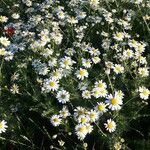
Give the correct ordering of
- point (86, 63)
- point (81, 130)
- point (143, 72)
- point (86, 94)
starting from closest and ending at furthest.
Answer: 1. point (81, 130)
2. point (86, 94)
3. point (143, 72)
4. point (86, 63)

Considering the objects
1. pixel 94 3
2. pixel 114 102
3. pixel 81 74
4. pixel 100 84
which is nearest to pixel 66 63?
pixel 81 74

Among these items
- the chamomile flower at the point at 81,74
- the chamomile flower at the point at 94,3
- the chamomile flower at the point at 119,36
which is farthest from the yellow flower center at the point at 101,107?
the chamomile flower at the point at 94,3

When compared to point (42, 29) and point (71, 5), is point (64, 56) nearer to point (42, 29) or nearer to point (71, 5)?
point (42, 29)

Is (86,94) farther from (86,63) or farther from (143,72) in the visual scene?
(143,72)

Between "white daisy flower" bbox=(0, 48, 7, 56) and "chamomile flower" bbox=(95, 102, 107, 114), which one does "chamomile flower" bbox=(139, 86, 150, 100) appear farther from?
"white daisy flower" bbox=(0, 48, 7, 56)

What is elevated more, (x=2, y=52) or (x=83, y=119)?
(x=2, y=52)

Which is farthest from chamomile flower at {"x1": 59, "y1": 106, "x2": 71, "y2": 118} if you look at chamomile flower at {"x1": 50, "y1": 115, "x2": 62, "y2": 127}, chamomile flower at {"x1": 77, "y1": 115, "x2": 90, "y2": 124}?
chamomile flower at {"x1": 77, "y1": 115, "x2": 90, "y2": 124}

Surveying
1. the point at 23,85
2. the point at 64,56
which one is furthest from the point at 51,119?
the point at 64,56
